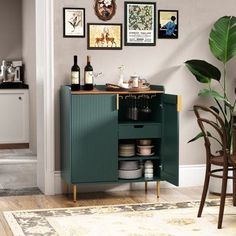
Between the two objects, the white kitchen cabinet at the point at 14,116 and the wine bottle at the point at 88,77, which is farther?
the white kitchen cabinet at the point at 14,116

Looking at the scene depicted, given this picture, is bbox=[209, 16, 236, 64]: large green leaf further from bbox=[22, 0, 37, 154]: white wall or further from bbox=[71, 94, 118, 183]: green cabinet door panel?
bbox=[22, 0, 37, 154]: white wall

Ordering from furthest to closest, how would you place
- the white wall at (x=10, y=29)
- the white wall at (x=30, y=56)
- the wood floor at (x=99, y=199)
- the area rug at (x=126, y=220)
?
the white wall at (x=10, y=29), the white wall at (x=30, y=56), the wood floor at (x=99, y=199), the area rug at (x=126, y=220)

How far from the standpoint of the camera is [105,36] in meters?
5.76

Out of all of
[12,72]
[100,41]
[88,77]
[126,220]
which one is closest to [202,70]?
[100,41]

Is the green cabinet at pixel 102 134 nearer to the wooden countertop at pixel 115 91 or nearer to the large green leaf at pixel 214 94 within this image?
the wooden countertop at pixel 115 91

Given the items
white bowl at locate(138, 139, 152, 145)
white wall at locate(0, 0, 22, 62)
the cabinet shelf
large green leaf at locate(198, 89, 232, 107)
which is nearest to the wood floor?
the cabinet shelf

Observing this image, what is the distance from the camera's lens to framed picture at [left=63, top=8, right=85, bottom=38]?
5633mm

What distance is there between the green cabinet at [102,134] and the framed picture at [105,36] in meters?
0.43

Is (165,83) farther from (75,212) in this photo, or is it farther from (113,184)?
(75,212)

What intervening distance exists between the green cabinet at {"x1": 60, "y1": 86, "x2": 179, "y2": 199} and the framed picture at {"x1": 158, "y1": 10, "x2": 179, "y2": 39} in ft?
2.05

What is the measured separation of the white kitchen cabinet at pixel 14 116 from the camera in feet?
Result: 28.0

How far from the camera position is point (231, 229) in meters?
4.52

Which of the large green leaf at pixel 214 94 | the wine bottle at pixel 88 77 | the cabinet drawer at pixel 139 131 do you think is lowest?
the cabinet drawer at pixel 139 131

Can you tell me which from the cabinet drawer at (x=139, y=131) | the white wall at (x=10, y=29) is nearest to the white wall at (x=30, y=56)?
the white wall at (x=10, y=29)
